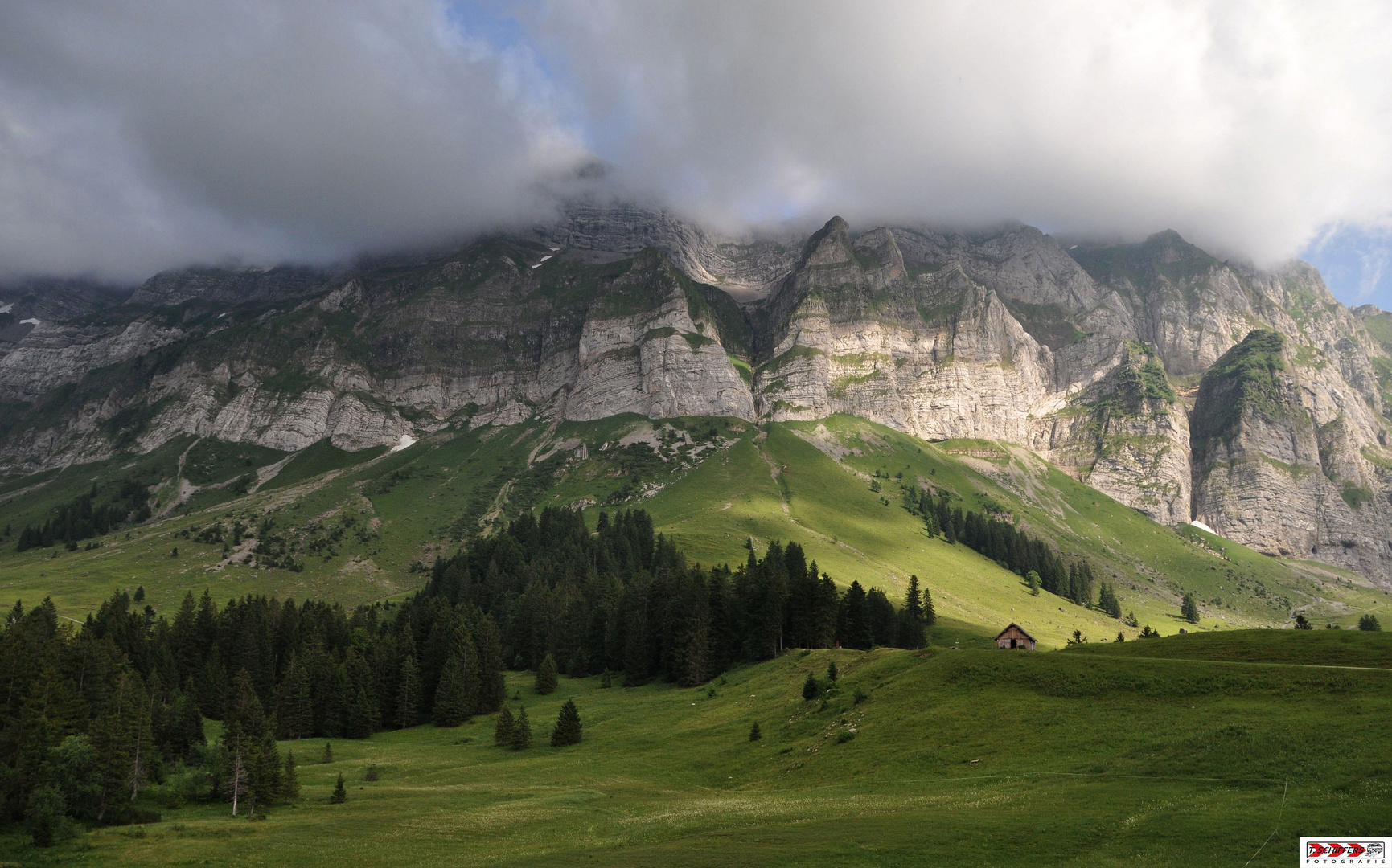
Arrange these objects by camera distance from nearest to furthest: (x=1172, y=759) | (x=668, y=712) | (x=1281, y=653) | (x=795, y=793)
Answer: (x=1172, y=759) → (x=795, y=793) → (x=1281, y=653) → (x=668, y=712)

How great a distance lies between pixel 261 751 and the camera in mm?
60469

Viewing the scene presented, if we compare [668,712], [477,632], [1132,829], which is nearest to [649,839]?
[1132,829]

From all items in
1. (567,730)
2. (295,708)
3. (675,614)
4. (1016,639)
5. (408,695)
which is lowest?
(408,695)

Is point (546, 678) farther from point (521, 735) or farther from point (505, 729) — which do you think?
point (521, 735)

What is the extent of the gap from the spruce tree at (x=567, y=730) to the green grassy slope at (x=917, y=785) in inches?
93.6

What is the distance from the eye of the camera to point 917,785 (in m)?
46.2

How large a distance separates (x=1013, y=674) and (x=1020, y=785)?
20.7 metres

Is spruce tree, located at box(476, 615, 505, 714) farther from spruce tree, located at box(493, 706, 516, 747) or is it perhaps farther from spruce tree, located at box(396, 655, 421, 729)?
spruce tree, located at box(493, 706, 516, 747)

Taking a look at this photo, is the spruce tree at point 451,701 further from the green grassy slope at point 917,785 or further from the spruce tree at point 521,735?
the green grassy slope at point 917,785

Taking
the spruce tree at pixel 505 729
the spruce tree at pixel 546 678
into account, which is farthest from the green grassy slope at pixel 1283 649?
the spruce tree at pixel 546 678

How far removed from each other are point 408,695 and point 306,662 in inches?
596

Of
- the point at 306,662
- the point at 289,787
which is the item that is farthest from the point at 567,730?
the point at 306,662

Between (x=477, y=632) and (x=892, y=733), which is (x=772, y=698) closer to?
(x=892, y=733)

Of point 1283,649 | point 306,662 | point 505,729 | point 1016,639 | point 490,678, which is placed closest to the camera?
point 1283,649
